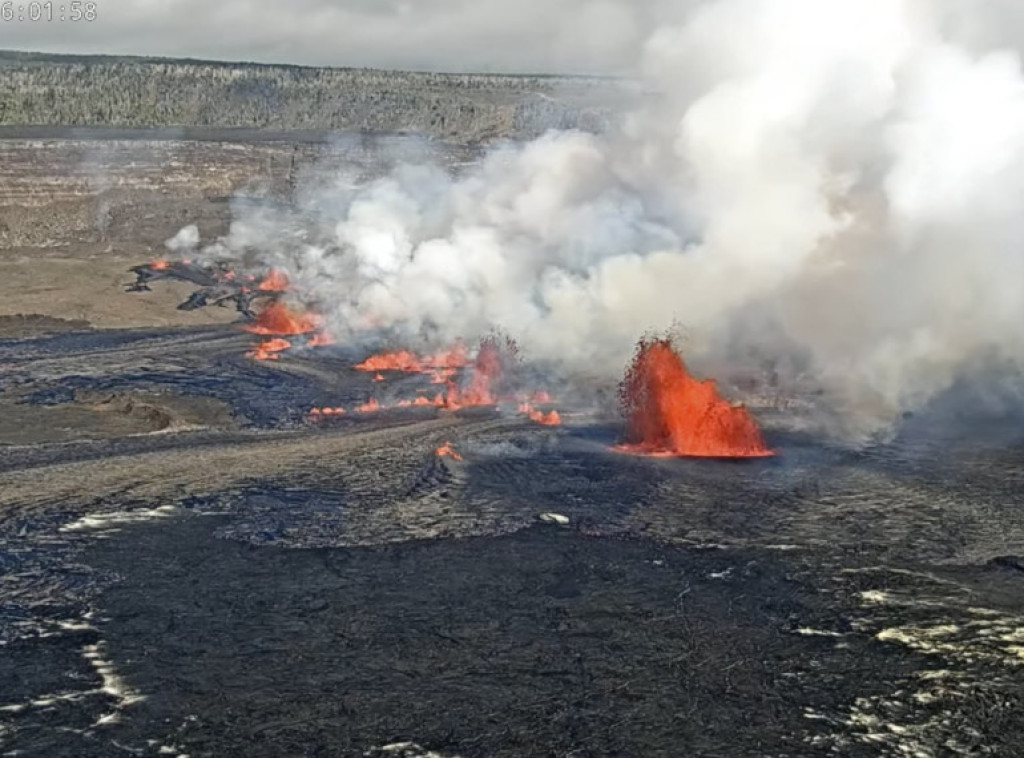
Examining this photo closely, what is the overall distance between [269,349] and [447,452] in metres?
21.2

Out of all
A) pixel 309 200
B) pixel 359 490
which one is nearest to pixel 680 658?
pixel 359 490

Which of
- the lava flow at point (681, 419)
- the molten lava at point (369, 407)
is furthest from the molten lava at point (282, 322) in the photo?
the lava flow at point (681, 419)

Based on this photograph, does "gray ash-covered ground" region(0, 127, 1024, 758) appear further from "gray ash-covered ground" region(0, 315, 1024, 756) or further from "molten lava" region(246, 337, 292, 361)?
"molten lava" region(246, 337, 292, 361)

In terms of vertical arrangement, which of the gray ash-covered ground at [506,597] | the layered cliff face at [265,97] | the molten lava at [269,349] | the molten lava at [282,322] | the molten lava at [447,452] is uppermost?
the layered cliff face at [265,97]

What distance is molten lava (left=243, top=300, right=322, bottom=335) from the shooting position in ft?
179

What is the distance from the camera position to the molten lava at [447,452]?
2817cm

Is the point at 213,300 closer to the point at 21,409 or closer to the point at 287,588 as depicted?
the point at 21,409

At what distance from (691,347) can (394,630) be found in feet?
80.0

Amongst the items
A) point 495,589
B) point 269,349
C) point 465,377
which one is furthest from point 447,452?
point 269,349

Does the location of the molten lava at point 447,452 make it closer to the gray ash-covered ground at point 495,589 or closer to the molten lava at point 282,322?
the gray ash-covered ground at point 495,589

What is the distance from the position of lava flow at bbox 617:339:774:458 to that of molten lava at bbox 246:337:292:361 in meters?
18.6

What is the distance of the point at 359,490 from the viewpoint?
25.4 meters

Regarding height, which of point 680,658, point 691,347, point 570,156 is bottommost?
point 680,658

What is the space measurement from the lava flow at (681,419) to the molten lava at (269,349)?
18.6m
